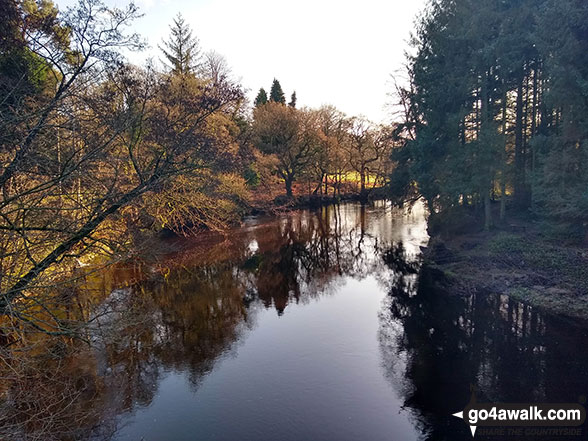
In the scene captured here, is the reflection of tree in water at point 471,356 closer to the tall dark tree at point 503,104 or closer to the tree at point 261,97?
the tall dark tree at point 503,104

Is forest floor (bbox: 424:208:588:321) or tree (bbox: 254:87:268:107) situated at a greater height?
tree (bbox: 254:87:268:107)

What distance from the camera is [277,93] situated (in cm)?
5344

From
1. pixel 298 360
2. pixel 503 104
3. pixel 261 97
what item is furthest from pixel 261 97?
pixel 298 360

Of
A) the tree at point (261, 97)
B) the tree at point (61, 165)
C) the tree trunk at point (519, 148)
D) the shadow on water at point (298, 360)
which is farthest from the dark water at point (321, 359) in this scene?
the tree at point (261, 97)

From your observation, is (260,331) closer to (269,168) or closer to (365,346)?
(365,346)

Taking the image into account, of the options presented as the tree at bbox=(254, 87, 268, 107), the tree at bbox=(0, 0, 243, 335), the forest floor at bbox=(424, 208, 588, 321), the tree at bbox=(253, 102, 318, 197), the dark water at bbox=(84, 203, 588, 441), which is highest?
the tree at bbox=(254, 87, 268, 107)

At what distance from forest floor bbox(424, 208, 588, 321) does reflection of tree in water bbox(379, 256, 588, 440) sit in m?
0.83

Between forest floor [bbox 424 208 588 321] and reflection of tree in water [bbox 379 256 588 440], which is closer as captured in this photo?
reflection of tree in water [bbox 379 256 588 440]

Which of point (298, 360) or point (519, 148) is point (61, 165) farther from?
point (519, 148)

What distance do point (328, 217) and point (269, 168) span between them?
7.89m

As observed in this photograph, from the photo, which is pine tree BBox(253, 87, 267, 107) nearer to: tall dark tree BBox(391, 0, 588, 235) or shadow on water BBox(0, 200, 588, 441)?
tall dark tree BBox(391, 0, 588, 235)

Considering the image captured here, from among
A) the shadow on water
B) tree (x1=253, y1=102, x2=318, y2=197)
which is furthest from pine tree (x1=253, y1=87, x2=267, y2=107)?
the shadow on water

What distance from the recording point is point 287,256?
22984mm

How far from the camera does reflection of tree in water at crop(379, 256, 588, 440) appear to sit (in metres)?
8.66
